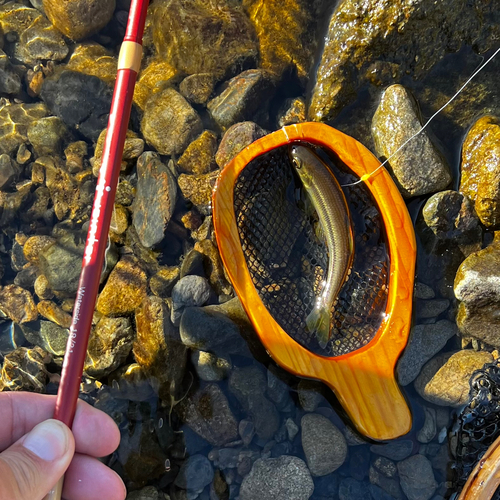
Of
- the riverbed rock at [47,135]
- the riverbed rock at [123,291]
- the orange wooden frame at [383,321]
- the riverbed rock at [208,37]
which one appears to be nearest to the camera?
the orange wooden frame at [383,321]

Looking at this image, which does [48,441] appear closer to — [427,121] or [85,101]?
[85,101]

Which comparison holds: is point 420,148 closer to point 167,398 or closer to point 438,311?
point 438,311

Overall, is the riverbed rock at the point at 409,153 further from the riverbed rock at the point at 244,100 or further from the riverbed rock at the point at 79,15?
the riverbed rock at the point at 79,15

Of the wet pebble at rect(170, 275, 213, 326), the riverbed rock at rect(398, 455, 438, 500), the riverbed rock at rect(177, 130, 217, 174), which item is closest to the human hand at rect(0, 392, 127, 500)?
the wet pebble at rect(170, 275, 213, 326)

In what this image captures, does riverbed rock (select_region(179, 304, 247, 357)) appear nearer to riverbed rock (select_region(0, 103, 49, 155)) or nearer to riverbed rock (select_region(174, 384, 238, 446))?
riverbed rock (select_region(174, 384, 238, 446))

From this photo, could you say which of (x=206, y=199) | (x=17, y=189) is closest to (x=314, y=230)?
(x=206, y=199)

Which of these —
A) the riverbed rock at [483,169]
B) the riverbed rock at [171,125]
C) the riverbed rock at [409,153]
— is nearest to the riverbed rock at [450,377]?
the riverbed rock at [483,169]
